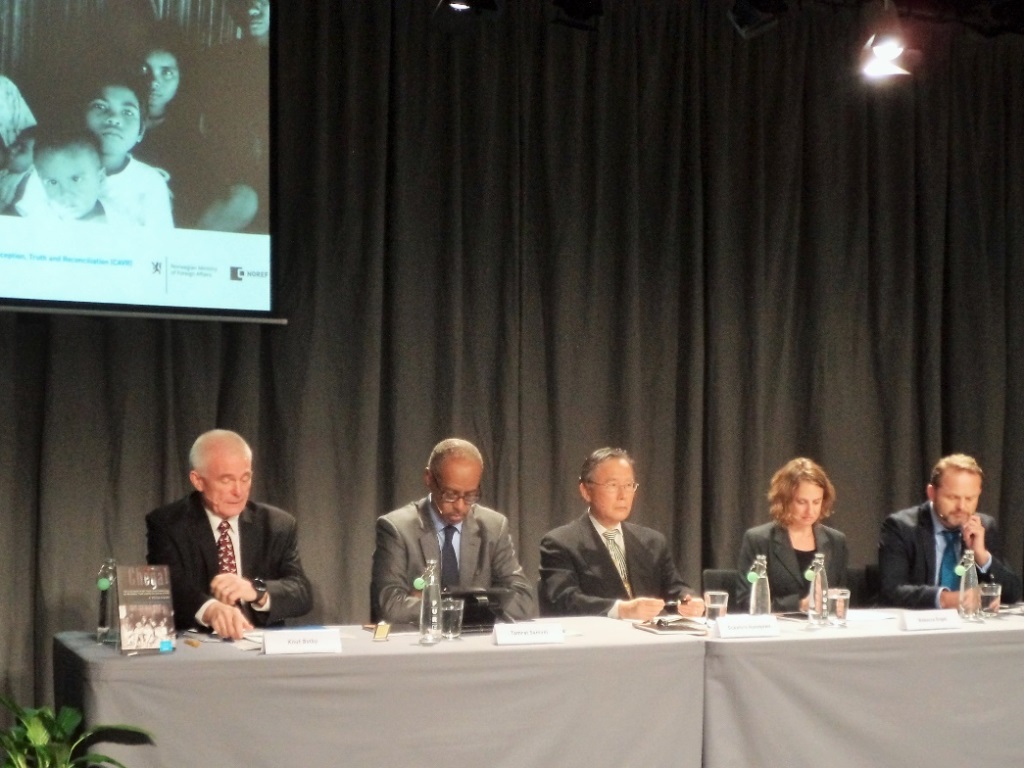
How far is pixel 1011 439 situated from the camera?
5938mm

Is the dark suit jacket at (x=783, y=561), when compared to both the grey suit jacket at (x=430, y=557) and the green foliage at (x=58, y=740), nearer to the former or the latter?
the grey suit jacket at (x=430, y=557)

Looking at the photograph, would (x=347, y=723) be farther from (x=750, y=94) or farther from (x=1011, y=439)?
Answer: (x=1011, y=439)

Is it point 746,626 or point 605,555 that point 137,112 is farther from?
point 746,626

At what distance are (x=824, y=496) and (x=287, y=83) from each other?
8.27ft

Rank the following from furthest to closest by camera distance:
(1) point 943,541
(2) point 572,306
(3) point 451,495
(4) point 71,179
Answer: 1. (2) point 572,306
2. (1) point 943,541
3. (4) point 71,179
4. (3) point 451,495

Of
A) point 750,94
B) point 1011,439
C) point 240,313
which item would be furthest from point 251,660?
point 1011,439

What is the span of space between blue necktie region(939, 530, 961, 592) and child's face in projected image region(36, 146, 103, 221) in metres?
3.16

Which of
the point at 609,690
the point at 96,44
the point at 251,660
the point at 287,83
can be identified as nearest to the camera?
the point at 251,660

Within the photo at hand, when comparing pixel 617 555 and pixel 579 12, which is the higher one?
pixel 579 12

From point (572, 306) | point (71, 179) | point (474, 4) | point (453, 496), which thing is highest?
point (474, 4)

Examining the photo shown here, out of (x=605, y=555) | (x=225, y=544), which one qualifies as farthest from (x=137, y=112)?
(x=605, y=555)

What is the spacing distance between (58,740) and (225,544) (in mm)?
994

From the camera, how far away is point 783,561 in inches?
171

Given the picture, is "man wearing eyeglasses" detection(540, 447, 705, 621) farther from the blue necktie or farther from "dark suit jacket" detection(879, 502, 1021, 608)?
the blue necktie
